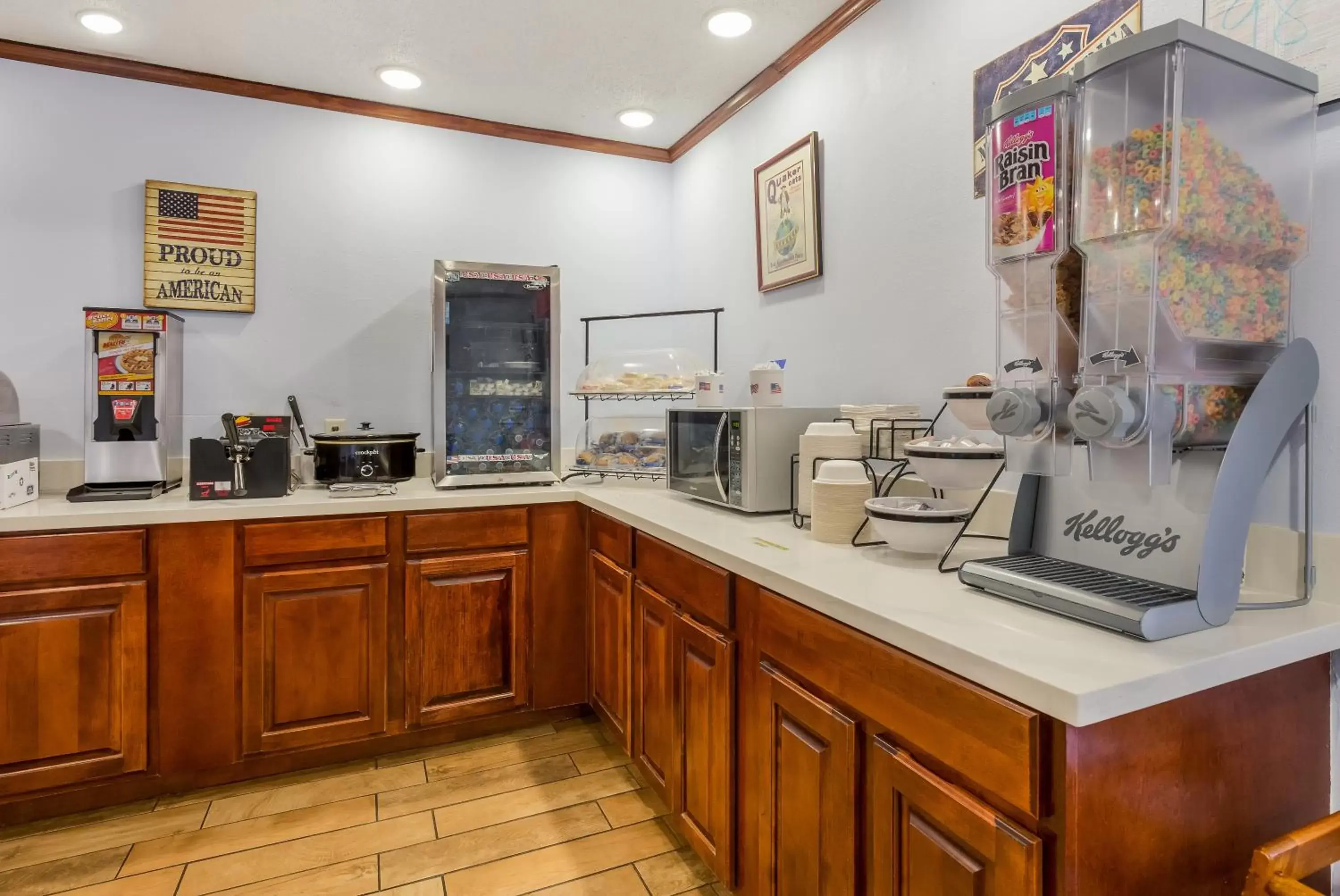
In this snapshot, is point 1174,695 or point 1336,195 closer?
point 1174,695

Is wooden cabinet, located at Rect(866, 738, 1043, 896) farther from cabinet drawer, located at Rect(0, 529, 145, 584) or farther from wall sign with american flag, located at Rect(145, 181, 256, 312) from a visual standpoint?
wall sign with american flag, located at Rect(145, 181, 256, 312)

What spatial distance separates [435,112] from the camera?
3.03m

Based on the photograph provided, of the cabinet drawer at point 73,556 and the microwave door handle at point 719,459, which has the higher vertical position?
the microwave door handle at point 719,459

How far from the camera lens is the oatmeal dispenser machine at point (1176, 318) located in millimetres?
968

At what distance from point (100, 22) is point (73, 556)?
1730mm

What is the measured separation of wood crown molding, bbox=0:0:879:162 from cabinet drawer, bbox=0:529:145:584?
1.74 meters

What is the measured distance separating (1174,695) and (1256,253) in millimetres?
687

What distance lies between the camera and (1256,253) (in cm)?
107

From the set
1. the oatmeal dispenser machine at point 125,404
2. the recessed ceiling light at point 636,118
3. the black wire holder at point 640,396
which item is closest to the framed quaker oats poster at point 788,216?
the black wire holder at point 640,396

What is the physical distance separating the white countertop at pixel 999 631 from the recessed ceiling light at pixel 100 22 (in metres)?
2.42

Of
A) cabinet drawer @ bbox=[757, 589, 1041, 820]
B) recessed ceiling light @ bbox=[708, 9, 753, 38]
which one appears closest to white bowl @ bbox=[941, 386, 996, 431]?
cabinet drawer @ bbox=[757, 589, 1041, 820]

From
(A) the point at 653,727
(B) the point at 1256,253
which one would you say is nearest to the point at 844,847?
(A) the point at 653,727

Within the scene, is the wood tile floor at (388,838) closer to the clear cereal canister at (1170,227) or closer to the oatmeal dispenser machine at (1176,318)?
the oatmeal dispenser machine at (1176,318)

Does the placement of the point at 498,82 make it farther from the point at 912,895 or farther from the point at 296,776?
the point at 912,895
